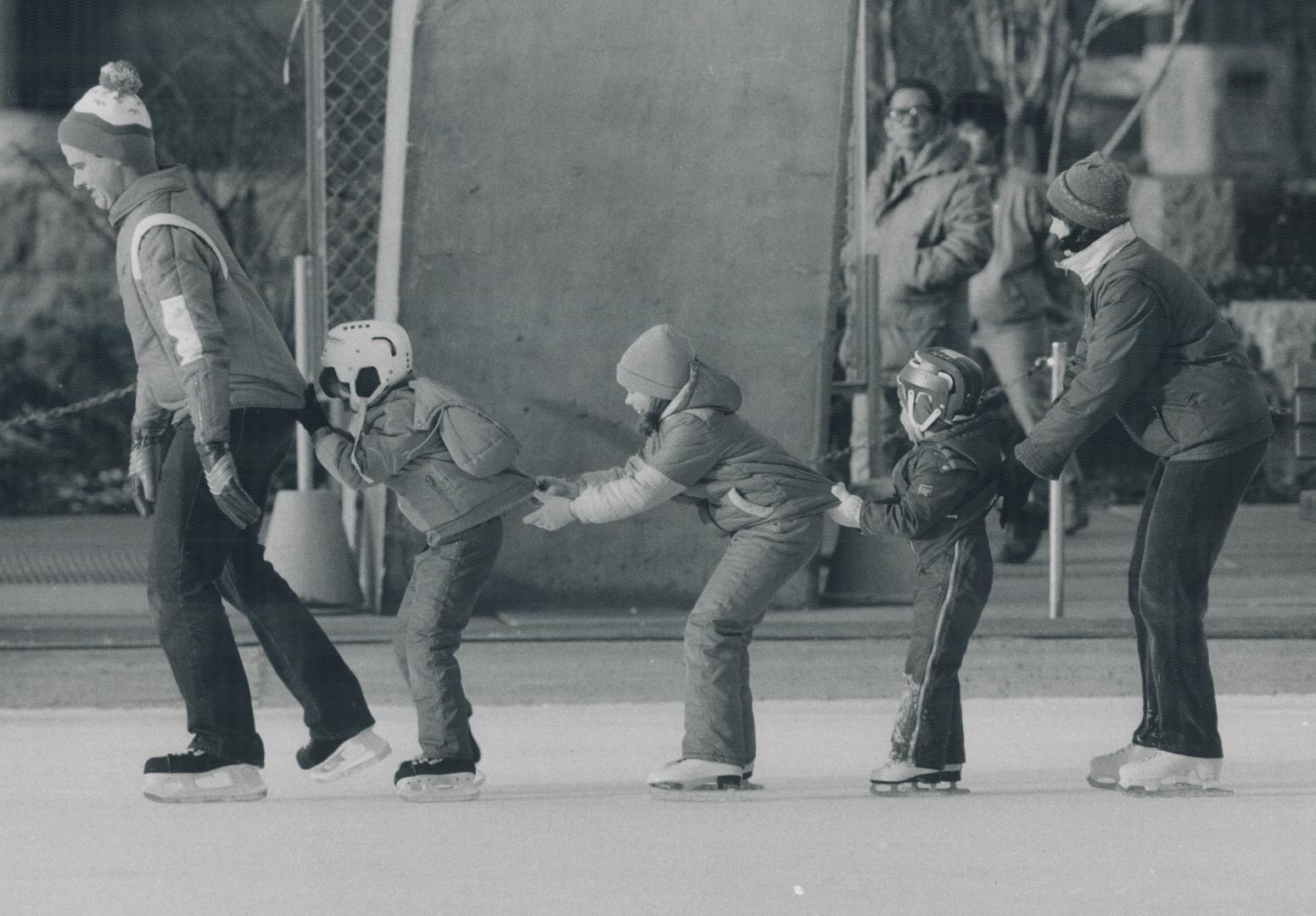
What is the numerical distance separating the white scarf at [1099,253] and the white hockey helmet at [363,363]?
1673 millimetres

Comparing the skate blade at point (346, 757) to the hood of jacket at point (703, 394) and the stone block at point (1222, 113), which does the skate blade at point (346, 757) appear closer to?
the hood of jacket at point (703, 394)

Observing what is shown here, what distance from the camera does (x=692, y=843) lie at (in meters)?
5.82

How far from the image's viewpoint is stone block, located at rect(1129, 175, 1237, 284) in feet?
53.3

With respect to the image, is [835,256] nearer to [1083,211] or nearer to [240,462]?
[1083,211]

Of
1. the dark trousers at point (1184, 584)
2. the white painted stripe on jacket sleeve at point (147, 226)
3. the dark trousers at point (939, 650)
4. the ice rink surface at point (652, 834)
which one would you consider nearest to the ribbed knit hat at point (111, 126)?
the white painted stripe on jacket sleeve at point (147, 226)

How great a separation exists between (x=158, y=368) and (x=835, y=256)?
153 inches

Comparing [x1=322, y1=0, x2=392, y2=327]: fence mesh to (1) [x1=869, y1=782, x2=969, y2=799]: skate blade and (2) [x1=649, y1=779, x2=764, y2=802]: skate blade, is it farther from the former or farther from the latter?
(1) [x1=869, y1=782, x2=969, y2=799]: skate blade

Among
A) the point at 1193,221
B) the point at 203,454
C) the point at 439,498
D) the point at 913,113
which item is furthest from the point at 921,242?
the point at 1193,221

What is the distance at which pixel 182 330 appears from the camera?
6.02 m

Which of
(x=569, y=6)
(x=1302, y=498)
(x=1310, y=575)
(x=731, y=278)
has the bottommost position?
(x=1310, y=575)

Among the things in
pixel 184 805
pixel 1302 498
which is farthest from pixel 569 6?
pixel 184 805

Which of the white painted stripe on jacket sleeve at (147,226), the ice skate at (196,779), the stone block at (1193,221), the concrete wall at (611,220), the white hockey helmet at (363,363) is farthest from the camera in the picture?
the stone block at (1193,221)

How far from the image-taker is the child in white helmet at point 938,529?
249 inches

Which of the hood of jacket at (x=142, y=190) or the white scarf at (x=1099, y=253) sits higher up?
the hood of jacket at (x=142, y=190)
